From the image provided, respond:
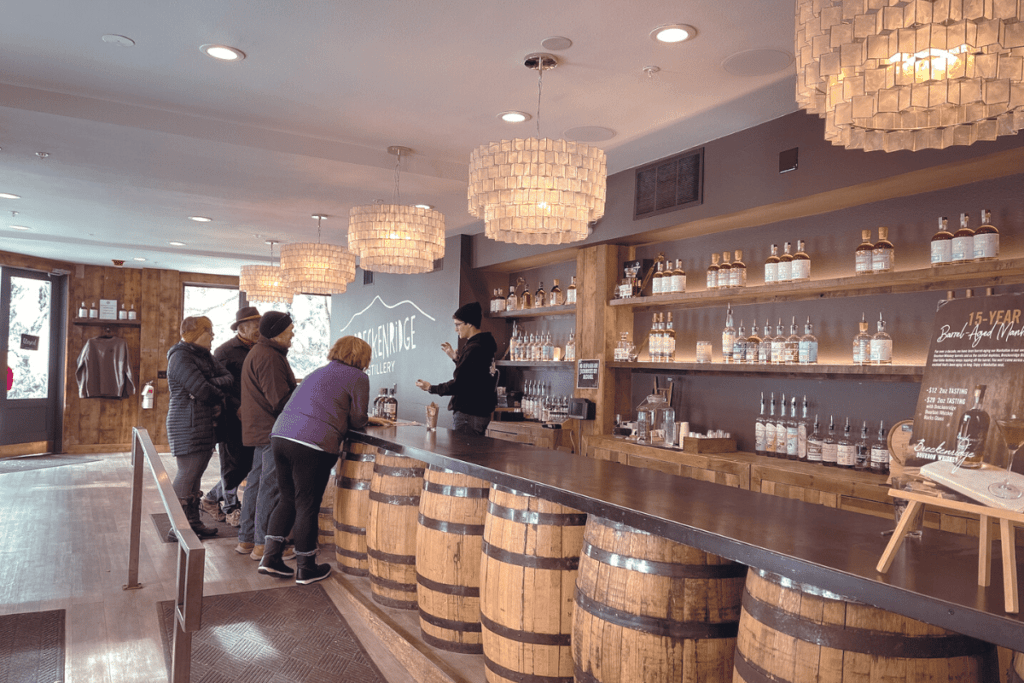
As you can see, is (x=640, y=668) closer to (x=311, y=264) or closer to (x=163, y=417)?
(x=311, y=264)

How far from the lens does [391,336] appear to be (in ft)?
29.0

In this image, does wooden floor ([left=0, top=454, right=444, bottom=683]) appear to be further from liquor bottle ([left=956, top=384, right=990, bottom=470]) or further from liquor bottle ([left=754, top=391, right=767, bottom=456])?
liquor bottle ([left=754, top=391, right=767, bottom=456])

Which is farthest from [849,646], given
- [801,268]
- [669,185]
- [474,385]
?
[474,385]

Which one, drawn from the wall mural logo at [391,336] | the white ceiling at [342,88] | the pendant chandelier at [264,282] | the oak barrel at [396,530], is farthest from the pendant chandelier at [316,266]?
the oak barrel at [396,530]

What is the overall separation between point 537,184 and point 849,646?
87.1 inches

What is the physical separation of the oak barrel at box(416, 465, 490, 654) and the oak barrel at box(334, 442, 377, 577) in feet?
3.06

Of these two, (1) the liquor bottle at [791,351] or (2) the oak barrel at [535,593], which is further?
(1) the liquor bottle at [791,351]

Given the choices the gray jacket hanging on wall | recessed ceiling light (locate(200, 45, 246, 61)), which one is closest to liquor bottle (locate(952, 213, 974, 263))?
recessed ceiling light (locate(200, 45, 246, 61))

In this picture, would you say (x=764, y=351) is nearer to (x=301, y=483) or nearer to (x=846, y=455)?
(x=846, y=455)

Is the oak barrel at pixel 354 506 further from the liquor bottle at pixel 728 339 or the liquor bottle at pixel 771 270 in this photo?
the liquor bottle at pixel 771 270

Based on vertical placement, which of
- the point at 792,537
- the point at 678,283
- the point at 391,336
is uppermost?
the point at 678,283

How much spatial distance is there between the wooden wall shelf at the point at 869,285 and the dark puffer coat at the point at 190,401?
314 cm

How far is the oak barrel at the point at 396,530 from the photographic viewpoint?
316cm

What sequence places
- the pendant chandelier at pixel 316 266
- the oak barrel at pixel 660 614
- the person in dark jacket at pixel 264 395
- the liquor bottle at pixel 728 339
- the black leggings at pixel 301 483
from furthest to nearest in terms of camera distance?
the pendant chandelier at pixel 316 266, the liquor bottle at pixel 728 339, the person in dark jacket at pixel 264 395, the black leggings at pixel 301 483, the oak barrel at pixel 660 614
